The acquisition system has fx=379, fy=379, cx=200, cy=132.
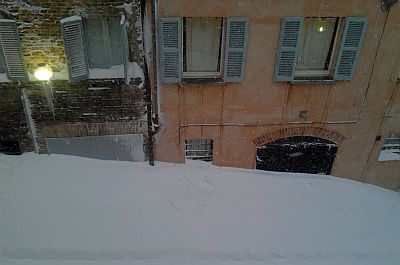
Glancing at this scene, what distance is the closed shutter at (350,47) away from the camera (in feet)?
26.7

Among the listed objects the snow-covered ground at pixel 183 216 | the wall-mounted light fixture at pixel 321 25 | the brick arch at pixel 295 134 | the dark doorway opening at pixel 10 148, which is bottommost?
the snow-covered ground at pixel 183 216

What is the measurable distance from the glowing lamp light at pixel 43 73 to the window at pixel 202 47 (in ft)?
9.75

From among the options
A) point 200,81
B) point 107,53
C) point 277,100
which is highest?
point 107,53

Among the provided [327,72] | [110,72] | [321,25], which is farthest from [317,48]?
[110,72]

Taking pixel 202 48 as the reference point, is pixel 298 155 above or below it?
below

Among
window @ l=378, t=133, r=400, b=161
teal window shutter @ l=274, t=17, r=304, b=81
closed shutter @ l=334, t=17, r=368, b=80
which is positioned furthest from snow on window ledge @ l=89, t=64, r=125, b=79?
window @ l=378, t=133, r=400, b=161

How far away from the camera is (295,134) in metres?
9.53

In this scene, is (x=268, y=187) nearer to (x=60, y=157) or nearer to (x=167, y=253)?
(x=167, y=253)

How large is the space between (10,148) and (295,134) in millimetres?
7089

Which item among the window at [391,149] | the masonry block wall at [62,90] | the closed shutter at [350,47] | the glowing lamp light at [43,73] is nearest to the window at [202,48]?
the masonry block wall at [62,90]

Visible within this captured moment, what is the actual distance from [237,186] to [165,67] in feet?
11.3

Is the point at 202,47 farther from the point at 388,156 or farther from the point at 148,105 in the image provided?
the point at 388,156

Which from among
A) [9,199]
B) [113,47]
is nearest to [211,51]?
[113,47]

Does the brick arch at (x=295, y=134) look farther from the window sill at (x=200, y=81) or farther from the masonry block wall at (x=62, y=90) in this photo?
the masonry block wall at (x=62, y=90)
